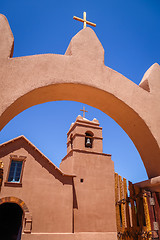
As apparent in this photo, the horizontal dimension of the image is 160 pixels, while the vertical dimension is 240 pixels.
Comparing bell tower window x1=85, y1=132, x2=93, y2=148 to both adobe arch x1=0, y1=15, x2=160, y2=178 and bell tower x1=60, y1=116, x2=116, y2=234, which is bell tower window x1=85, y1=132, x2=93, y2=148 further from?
adobe arch x1=0, y1=15, x2=160, y2=178

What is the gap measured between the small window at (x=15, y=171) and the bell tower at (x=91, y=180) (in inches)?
142

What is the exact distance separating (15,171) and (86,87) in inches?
425

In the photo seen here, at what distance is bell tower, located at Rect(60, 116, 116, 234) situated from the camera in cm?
1212

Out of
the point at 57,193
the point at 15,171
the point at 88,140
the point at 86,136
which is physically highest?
the point at 86,136

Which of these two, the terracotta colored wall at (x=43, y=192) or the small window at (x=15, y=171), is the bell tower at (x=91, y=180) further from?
the small window at (x=15, y=171)

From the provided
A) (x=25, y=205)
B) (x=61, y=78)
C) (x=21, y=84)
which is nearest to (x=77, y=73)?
(x=61, y=78)

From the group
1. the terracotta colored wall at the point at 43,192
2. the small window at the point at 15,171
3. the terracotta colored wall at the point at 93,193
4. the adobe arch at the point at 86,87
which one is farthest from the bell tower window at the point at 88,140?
the adobe arch at the point at 86,87

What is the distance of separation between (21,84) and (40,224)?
10635mm

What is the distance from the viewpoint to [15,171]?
11.7m

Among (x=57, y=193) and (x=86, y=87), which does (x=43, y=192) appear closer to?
(x=57, y=193)

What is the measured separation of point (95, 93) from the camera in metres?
2.46

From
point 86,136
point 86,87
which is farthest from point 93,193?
point 86,87

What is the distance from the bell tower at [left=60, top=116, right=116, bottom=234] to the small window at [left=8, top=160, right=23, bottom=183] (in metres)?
3.59

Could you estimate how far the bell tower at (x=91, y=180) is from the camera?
1212 cm
